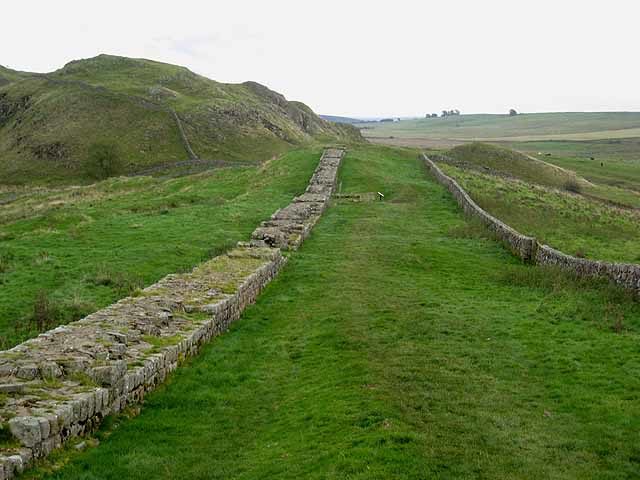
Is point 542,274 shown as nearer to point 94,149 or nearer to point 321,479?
point 321,479

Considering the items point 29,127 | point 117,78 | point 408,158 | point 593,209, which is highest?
point 117,78

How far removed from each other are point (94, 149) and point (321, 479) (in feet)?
307

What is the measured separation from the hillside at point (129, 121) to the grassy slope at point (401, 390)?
256ft

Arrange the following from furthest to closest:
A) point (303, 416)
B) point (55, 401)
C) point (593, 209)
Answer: point (593, 209)
point (303, 416)
point (55, 401)

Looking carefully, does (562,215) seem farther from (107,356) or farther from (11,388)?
(11,388)

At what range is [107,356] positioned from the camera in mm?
12109

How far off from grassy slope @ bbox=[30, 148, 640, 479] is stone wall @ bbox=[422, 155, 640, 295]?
70 centimetres

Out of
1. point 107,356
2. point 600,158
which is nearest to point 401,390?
point 107,356

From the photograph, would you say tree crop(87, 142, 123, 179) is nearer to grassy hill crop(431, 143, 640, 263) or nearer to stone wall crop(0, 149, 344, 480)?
grassy hill crop(431, 143, 640, 263)

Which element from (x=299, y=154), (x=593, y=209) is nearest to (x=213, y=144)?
(x=299, y=154)

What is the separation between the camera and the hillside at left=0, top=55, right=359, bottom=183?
96375mm

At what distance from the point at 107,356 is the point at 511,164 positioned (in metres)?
73.9

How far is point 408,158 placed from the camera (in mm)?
67438

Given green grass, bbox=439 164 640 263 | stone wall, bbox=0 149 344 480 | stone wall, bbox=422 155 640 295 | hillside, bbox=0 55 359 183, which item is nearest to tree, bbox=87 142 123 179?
hillside, bbox=0 55 359 183
